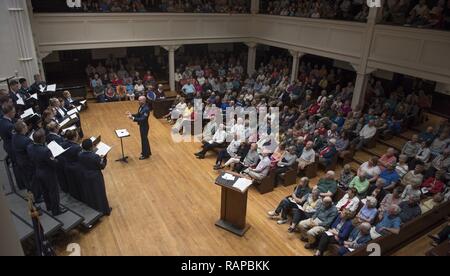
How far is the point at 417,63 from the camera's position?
27.9ft

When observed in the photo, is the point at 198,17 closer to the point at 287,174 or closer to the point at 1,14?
the point at 1,14

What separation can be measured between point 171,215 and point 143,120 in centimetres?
271

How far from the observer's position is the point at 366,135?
28.5 feet

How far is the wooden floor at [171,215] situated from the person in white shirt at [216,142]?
24 centimetres

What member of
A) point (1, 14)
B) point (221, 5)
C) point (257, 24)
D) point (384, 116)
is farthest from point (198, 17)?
point (384, 116)

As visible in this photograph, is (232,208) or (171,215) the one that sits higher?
(232,208)

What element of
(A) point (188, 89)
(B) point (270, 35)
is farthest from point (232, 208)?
(B) point (270, 35)

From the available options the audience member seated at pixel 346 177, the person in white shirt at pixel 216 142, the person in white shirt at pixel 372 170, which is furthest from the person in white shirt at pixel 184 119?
the person in white shirt at pixel 372 170

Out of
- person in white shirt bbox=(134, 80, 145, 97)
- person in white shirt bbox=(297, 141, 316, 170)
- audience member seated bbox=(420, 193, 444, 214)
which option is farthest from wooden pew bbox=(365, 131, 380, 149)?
person in white shirt bbox=(134, 80, 145, 97)

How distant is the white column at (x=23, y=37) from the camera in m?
9.33

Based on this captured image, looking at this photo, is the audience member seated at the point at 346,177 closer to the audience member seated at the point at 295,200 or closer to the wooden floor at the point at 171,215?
the audience member seated at the point at 295,200

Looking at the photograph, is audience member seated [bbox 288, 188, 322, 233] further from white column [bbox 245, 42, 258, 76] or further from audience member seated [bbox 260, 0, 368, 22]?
white column [bbox 245, 42, 258, 76]

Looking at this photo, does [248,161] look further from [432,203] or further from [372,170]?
[432,203]

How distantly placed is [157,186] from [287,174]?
9.63 ft
